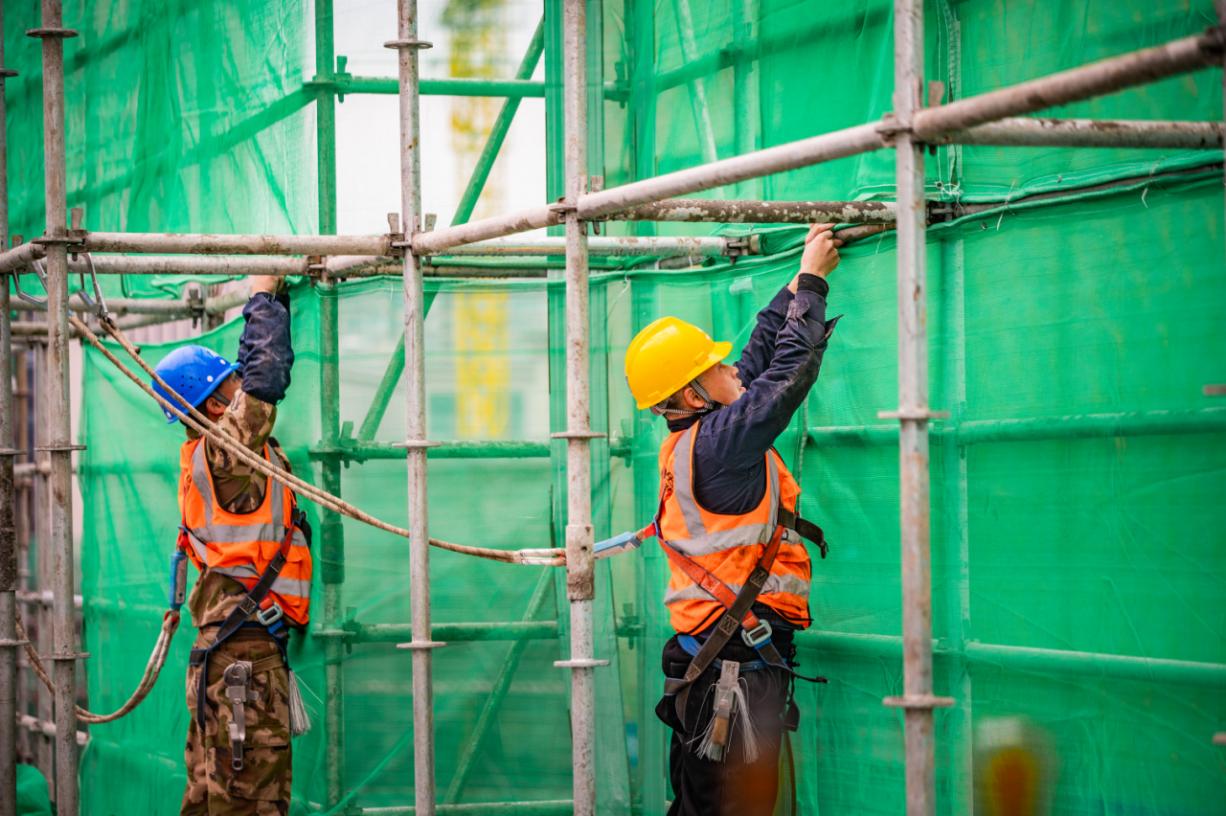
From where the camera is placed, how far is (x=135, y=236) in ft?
17.2

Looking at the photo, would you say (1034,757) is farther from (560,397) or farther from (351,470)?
(351,470)

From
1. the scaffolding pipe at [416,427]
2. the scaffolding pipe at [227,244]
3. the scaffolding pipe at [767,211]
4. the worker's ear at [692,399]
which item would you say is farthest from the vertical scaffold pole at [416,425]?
the worker's ear at [692,399]

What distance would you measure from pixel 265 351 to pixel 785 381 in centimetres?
222

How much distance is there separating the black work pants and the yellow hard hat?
920 mm

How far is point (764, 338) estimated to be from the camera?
5336mm

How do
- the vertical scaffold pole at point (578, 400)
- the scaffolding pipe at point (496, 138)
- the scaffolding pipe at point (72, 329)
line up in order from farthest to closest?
1. the scaffolding pipe at point (72, 329)
2. the scaffolding pipe at point (496, 138)
3. the vertical scaffold pole at point (578, 400)

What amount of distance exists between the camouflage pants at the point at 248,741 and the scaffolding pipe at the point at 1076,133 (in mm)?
3858

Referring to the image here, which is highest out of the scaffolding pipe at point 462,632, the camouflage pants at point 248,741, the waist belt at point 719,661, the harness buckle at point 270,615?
the harness buckle at point 270,615

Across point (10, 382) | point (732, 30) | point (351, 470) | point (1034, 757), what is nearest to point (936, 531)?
point (1034, 757)

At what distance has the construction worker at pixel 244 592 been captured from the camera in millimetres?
5922

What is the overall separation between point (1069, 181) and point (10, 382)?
13.9ft

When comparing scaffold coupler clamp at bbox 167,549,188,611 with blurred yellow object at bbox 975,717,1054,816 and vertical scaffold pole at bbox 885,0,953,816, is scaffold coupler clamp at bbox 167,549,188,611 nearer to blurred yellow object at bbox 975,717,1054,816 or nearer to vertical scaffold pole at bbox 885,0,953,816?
blurred yellow object at bbox 975,717,1054,816

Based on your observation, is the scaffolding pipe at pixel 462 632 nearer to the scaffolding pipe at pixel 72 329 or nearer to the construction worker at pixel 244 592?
the construction worker at pixel 244 592

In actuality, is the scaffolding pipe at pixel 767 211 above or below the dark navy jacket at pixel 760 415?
above
